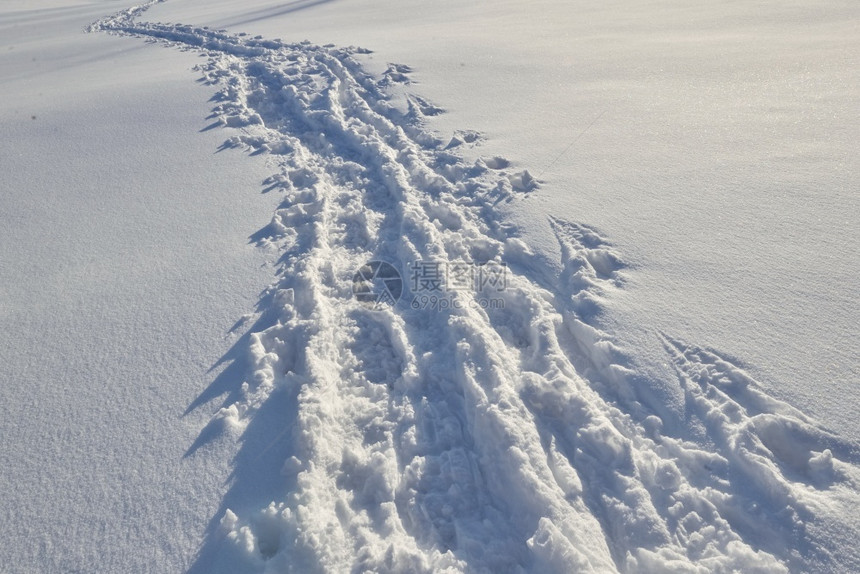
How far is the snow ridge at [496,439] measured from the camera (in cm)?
187

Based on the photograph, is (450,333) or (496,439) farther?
(450,333)

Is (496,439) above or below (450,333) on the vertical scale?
below

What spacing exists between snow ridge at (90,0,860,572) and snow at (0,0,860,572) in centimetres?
1

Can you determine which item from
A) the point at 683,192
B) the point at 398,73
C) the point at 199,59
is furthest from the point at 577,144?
the point at 199,59

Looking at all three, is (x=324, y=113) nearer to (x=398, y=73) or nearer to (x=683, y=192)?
(x=398, y=73)

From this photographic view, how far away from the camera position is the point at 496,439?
2.19 metres

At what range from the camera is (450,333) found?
2.73 m

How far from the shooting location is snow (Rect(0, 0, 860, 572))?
77.0 inches

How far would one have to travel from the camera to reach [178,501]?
6.80 feet

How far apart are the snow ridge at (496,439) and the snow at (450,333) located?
0.01 meters

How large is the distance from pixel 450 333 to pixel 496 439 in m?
0.67

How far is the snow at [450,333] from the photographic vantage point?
1.96 metres

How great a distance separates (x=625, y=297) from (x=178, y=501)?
2.13 metres

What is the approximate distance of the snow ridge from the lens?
1.87 meters
